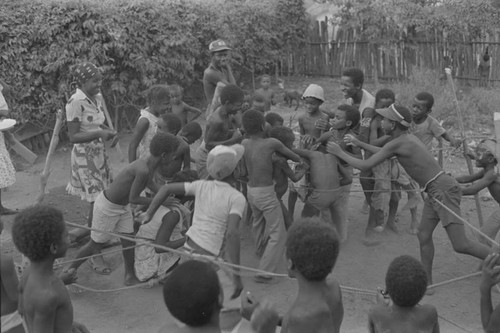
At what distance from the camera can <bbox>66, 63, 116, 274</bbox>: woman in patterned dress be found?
6.52 meters

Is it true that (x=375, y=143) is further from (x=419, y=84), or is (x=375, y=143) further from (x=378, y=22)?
(x=378, y=22)

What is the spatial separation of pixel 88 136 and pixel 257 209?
1916 millimetres

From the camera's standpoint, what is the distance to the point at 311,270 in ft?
10.9

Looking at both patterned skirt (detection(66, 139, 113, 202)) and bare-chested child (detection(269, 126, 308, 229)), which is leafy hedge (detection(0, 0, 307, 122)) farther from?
bare-chested child (detection(269, 126, 308, 229))

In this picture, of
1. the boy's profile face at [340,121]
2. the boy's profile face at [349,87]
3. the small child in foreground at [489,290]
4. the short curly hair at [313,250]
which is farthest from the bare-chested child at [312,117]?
the short curly hair at [313,250]

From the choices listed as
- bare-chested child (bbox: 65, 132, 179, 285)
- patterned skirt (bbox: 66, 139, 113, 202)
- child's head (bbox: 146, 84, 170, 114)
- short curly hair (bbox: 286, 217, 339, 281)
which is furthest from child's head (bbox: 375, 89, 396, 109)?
short curly hair (bbox: 286, 217, 339, 281)

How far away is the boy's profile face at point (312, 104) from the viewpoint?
6902 mm

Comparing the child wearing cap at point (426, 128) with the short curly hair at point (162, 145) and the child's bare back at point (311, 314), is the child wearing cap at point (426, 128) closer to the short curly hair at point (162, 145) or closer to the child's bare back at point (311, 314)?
the short curly hair at point (162, 145)

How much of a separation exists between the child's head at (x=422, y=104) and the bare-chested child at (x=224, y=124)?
6.21 ft

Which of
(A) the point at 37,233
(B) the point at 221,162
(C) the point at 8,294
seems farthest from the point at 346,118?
(C) the point at 8,294

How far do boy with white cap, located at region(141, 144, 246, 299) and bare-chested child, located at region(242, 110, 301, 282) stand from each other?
112cm

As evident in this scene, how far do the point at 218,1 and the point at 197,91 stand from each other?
231cm

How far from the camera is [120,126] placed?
12.1 metres

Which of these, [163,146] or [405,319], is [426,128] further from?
[405,319]
